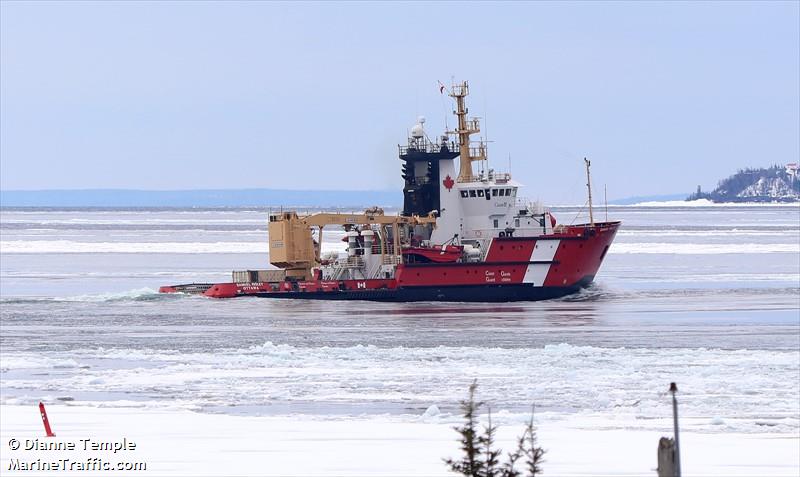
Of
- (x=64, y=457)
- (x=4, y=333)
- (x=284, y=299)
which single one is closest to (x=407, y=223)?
(x=284, y=299)

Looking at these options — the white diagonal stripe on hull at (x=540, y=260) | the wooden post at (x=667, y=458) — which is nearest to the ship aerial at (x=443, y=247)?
the white diagonal stripe on hull at (x=540, y=260)

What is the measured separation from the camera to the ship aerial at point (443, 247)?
126 feet

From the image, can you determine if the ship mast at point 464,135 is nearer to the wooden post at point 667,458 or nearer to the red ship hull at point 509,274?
the red ship hull at point 509,274

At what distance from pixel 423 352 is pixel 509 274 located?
498 inches

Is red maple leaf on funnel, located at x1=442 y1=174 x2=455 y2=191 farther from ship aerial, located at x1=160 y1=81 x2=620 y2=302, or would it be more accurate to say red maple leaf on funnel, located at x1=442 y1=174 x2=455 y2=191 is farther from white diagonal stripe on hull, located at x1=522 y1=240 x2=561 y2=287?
white diagonal stripe on hull, located at x1=522 y1=240 x2=561 y2=287

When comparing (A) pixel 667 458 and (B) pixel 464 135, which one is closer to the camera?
(A) pixel 667 458

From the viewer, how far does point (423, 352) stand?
25938 millimetres

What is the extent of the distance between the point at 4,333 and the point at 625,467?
2003 cm

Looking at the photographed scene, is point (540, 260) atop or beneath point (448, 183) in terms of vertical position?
beneath

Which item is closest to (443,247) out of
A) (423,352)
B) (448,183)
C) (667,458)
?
(448,183)

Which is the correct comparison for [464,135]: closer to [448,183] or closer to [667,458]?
[448,183]

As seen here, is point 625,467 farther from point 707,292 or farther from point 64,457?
point 707,292

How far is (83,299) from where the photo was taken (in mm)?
40562

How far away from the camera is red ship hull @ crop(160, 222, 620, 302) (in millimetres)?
38156
